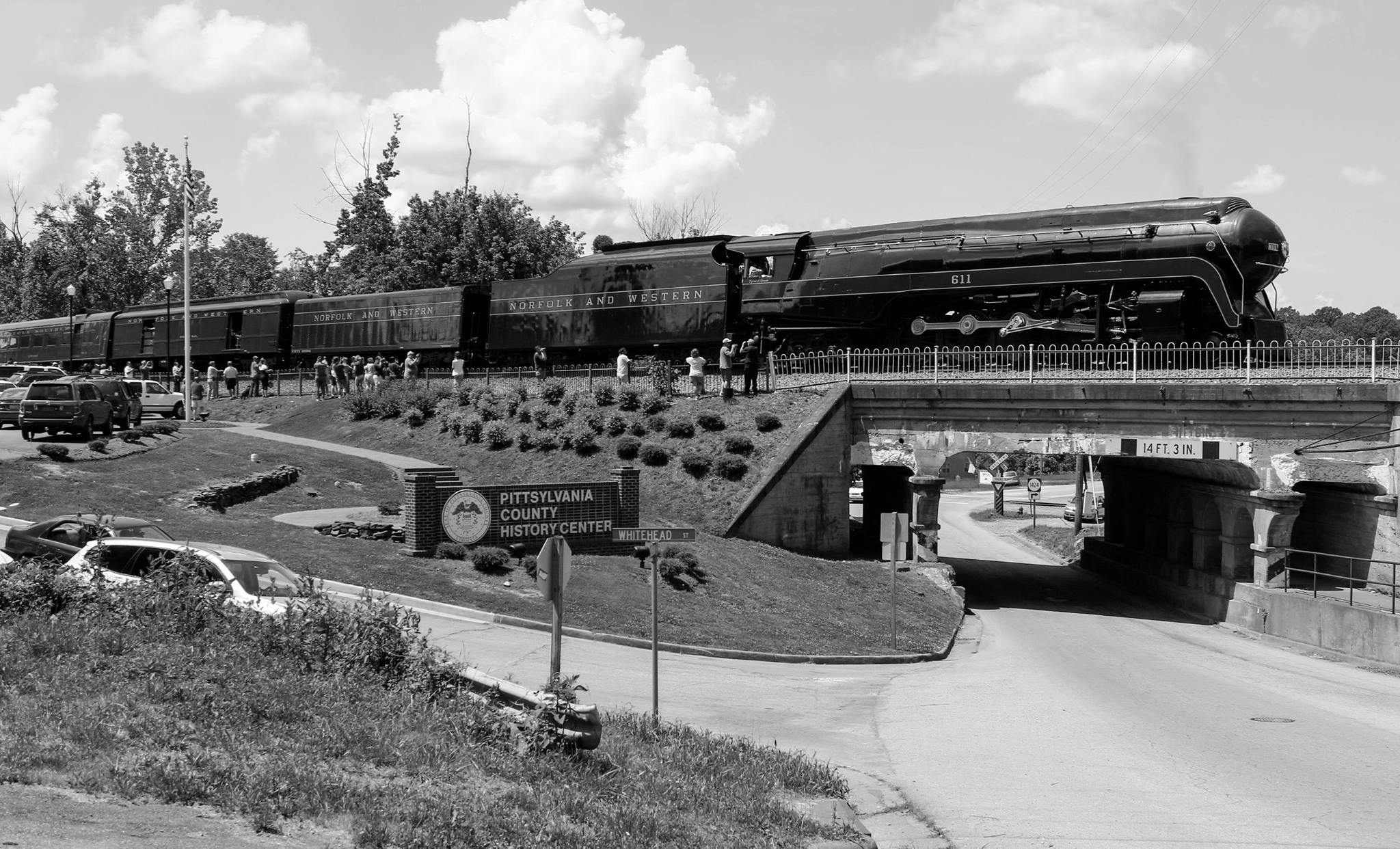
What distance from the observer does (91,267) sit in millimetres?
81188

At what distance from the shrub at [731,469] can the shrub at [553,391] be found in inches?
304

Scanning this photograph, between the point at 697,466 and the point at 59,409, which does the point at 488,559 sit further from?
the point at 59,409

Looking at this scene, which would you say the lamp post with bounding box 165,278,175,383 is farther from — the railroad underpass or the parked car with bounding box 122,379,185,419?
the railroad underpass

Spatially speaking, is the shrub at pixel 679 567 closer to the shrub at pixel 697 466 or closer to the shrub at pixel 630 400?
the shrub at pixel 697 466

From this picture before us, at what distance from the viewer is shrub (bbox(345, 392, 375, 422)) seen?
40656 mm

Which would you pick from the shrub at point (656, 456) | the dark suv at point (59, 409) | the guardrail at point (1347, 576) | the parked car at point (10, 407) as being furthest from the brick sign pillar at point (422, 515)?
the parked car at point (10, 407)

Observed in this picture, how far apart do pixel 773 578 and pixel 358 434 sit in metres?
19.4

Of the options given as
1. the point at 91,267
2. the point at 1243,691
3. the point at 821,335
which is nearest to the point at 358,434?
the point at 821,335

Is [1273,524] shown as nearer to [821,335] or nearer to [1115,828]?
[821,335]

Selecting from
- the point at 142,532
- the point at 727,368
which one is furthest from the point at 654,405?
the point at 142,532

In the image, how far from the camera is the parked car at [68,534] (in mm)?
16922

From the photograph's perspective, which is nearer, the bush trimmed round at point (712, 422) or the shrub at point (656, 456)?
the shrub at point (656, 456)

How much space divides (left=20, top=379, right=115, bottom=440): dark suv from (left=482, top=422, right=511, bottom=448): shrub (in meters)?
11.1

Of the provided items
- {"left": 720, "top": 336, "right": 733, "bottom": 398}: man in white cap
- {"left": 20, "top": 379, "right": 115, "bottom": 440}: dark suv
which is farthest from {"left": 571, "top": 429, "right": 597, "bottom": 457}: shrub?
{"left": 20, "top": 379, "right": 115, "bottom": 440}: dark suv
